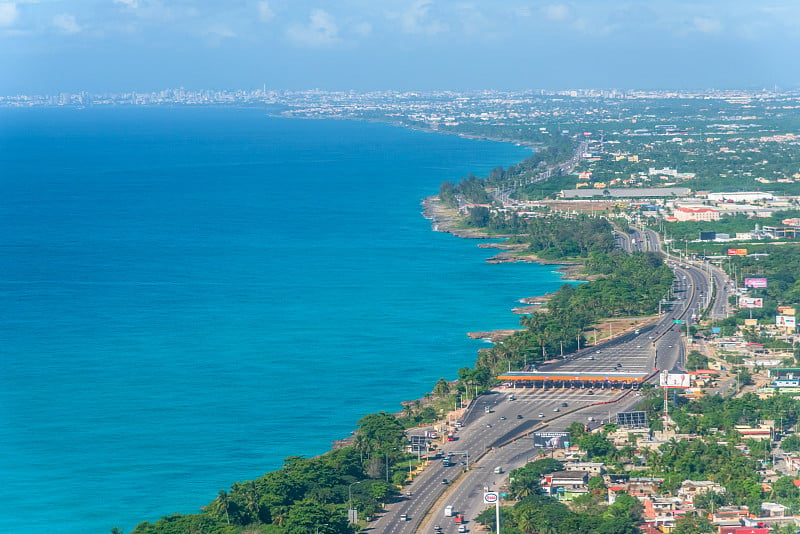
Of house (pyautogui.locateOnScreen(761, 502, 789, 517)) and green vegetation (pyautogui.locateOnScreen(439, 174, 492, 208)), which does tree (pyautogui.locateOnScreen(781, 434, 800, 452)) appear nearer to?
house (pyautogui.locateOnScreen(761, 502, 789, 517))

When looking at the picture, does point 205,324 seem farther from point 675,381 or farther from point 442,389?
point 675,381

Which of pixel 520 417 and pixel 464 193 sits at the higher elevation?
pixel 464 193

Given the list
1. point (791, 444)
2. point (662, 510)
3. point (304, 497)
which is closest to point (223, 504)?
point (304, 497)

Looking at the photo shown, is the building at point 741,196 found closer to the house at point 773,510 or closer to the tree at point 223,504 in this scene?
the house at point 773,510

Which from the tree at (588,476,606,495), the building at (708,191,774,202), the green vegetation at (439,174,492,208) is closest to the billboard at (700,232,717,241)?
the building at (708,191,774,202)

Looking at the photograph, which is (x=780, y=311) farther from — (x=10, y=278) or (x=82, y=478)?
(x=10, y=278)

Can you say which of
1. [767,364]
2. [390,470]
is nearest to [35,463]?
[390,470]

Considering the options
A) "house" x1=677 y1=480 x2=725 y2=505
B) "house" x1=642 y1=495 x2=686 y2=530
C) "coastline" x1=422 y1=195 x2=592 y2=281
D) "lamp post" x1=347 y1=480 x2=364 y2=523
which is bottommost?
"coastline" x1=422 y1=195 x2=592 y2=281
